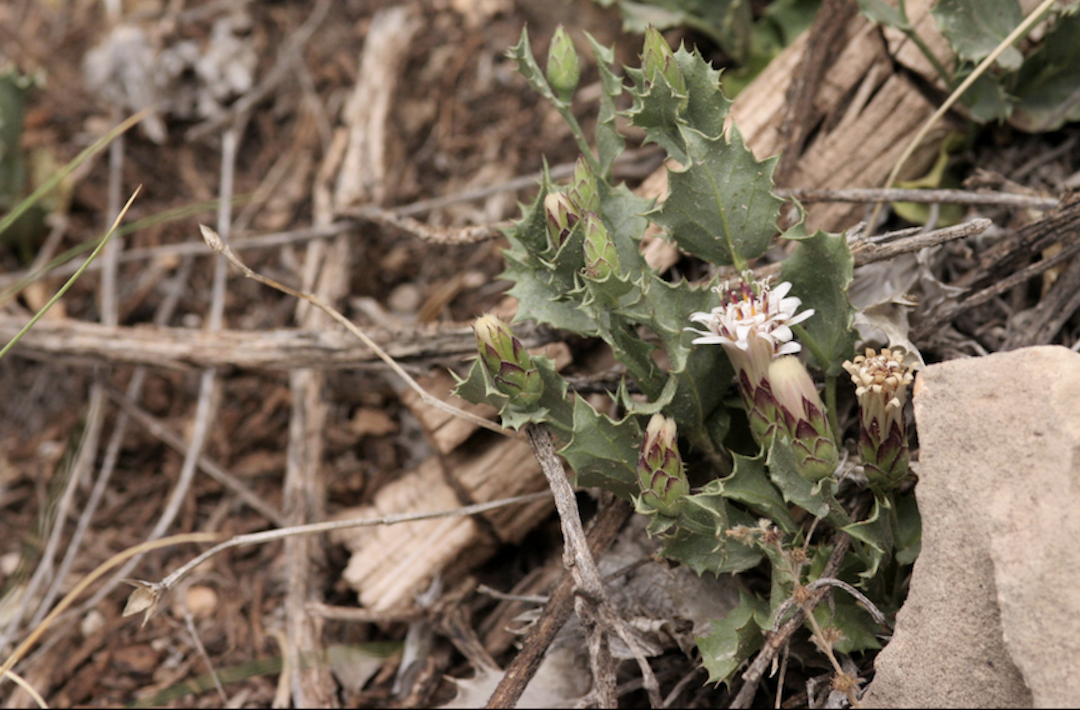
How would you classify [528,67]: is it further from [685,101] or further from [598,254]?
[598,254]

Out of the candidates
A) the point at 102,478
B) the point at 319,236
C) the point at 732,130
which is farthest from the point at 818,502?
the point at 102,478

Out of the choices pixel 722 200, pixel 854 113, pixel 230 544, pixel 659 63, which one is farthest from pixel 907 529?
pixel 230 544

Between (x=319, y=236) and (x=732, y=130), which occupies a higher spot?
(x=732, y=130)

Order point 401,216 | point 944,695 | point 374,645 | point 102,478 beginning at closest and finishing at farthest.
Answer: point 944,695, point 374,645, point 401,216, point 102,478

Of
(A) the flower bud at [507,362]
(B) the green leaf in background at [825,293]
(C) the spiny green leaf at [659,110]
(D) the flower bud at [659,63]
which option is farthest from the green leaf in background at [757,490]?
(D) the flower bud at [659,63]

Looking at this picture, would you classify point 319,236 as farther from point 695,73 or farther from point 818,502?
point 818,502

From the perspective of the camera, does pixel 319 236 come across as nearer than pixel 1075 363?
No
